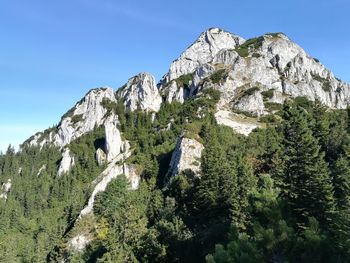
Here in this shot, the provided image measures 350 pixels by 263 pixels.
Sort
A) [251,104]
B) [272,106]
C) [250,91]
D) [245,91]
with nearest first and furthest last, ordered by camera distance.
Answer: [251,104]
[272,106]
[250,91]
[245,91]

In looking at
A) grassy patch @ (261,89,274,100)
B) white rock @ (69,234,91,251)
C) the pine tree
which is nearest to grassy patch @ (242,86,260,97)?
grassy patch @ (261,89,274,100)

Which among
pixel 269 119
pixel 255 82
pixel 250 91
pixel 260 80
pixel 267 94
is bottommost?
pixel 269 119

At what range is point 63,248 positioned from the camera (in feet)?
317

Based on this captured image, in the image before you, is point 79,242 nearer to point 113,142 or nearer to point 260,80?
point 113,142

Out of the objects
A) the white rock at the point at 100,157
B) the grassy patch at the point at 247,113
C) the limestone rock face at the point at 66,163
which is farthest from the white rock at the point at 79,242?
the limestone rock face at the point at 66,163

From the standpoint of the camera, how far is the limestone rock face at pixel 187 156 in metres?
95.1

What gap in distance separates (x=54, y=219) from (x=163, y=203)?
6710 cm

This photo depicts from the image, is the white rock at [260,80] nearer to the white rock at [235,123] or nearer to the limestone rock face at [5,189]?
the white rock at [235,123]

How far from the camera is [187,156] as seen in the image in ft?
318

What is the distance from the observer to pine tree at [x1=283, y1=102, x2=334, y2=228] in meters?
38.6

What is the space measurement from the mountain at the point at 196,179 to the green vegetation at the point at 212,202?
23 centimetres

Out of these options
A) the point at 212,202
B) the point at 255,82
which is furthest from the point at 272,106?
the point at 212,202

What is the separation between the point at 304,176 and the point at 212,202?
25.2 metres

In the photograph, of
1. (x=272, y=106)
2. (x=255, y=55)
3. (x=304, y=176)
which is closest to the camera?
(x=304, y=176)
